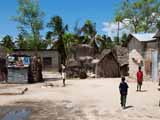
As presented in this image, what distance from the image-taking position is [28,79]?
129ft

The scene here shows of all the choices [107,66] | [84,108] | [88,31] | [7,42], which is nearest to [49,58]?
[88,31]

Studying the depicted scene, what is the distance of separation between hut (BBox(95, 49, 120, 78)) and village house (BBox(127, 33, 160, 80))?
612cm

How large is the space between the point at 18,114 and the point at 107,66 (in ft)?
117

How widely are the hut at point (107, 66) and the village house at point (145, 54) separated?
612 centimetres

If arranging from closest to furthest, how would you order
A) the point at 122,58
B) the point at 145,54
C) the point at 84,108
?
1. the point at 84,108
2. the point at 145,54
3. the point at 122,58

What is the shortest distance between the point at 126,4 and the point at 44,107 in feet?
160

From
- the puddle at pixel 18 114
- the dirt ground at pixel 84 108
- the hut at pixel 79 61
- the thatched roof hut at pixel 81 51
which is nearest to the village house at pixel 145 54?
the hut at pixel 79 61

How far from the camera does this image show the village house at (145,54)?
126 ft

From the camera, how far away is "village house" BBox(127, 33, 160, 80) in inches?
1508

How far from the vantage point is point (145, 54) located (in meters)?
41.2

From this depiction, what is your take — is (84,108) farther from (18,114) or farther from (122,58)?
(122,58)

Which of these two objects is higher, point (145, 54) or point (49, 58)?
point (49, 58)

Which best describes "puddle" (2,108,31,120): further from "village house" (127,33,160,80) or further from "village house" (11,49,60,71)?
"village house" (11,49,60,71)

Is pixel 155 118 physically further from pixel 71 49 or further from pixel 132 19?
pixel 132 19
